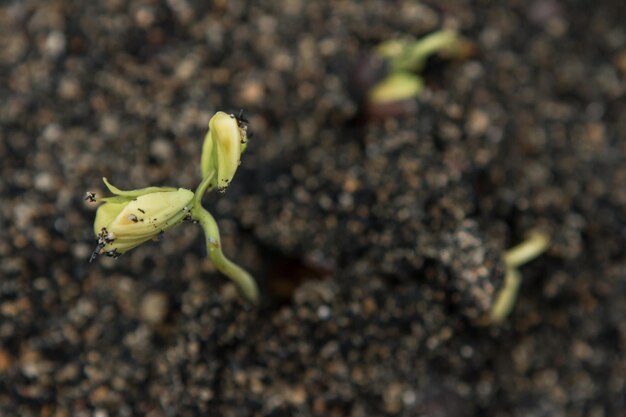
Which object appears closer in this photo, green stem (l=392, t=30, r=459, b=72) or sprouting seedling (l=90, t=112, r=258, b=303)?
sprouting seedling (l=90, t=112, r=258, b=303)

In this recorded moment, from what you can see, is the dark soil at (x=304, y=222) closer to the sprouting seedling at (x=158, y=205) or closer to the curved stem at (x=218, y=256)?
the curved stem at (x=218, y=256)

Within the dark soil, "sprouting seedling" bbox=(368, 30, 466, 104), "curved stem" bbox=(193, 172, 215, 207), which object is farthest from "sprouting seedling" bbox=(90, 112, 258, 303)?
"sprouting seedling" bbox=(368, 30, 466, 104)

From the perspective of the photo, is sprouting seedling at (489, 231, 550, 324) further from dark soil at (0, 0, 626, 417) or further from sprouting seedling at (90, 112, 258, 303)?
sprouting seedling at (90, 112, 258, 303)

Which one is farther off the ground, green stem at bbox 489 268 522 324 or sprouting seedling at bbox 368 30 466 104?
sprouting seedling at bbox 368 30 466 104

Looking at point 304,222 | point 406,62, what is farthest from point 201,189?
point 406,62

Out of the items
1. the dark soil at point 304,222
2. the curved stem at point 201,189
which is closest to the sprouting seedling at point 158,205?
the curved stem at point 201,189

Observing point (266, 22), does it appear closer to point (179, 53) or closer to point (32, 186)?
point (179, 53)

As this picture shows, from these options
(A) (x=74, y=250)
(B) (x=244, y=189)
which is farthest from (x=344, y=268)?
(A) (x=74, y=250)
